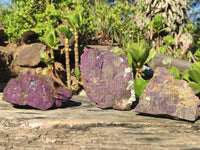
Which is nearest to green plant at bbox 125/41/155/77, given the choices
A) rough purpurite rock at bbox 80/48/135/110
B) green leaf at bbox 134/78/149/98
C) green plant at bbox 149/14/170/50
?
green leaf at bbox 134/78/149/98

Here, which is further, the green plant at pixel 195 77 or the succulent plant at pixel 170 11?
the succulent plant at pixel 170 11

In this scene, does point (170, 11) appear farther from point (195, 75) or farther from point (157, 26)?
point (195, 75)

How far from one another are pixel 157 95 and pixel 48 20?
386 centimetres

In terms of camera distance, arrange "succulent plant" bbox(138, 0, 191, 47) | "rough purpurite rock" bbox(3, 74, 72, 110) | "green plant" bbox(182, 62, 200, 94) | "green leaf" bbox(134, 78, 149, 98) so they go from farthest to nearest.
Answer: "succulent plant" bbox(138, 0, 191, 47)
"green leaf" bbox(134, 78, 149, 98)
"green plant" bbox(182, 62, 200, 94)
"rough purpurite rock" bbox(3, 74, 72, 110)

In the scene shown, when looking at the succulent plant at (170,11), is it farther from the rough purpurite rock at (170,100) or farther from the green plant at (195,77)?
the rough purpurite rock at (170,100)

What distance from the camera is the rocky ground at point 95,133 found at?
148 centimetres

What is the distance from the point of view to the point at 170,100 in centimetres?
232

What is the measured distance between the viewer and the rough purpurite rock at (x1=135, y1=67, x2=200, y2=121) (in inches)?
86.7

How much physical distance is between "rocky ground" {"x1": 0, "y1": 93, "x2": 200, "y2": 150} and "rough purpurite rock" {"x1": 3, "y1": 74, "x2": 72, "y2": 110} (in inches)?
14.8

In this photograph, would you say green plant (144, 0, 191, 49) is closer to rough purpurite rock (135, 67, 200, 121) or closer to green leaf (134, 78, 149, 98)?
green leaf (134, 78, 149, 98)

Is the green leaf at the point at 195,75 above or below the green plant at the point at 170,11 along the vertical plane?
below

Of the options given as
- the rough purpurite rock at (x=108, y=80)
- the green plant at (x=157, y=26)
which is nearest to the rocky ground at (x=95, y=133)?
the rough purpurite rock at (x=108, y=80)

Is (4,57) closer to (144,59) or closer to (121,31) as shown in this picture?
(144,59)

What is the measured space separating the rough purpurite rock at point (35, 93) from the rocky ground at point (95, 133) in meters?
0.38
